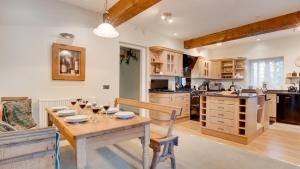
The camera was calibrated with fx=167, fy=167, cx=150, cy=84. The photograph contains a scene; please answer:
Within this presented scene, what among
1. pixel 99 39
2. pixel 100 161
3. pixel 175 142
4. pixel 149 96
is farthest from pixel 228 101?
pixel 99 39

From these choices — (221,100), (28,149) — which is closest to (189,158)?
(221,100)

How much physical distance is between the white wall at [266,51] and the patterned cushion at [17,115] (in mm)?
5614

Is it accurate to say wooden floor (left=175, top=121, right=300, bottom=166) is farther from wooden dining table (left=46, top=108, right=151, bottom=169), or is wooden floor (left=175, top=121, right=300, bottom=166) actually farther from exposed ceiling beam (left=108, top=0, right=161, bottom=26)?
exposed ceiling beam (left=108, top=0, right=161, bottom=26)

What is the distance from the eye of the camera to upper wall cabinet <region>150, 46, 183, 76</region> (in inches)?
201

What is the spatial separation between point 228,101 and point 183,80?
9.29 ft

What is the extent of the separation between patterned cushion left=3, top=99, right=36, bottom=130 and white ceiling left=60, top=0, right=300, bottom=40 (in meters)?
2.18

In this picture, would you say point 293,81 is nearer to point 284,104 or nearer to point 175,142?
point 284,104

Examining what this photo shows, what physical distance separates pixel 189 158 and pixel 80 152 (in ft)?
5.79

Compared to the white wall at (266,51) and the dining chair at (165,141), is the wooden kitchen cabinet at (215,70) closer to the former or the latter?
the white wall at (266,51)

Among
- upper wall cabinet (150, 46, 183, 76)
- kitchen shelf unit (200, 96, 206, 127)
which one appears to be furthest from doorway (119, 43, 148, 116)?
kitchen shelf unit (200, 96, 206, 127)

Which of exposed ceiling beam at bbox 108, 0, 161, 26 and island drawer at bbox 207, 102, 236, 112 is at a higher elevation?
exposed ceiling beam at bbox 108, 0, 161, 26

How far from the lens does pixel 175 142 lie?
214 cm

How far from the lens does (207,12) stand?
372 centimetres

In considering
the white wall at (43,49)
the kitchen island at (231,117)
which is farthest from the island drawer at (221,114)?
the white wall at (43,49)
